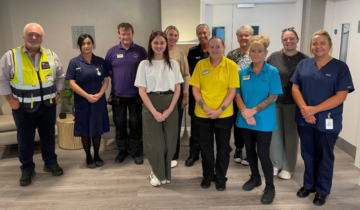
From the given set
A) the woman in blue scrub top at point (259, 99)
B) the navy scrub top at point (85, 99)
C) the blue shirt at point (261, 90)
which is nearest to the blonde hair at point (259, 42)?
the woman in blue scrub top at point (259, 99)

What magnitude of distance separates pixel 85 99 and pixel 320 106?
2298 mm

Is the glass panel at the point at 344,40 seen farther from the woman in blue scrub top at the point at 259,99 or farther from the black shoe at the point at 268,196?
the black shoe at the point at 268,196

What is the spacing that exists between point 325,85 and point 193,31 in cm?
226

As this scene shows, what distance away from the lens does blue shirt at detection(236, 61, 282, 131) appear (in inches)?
87.9

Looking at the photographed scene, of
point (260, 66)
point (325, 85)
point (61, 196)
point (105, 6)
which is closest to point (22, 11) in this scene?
point (105, 6)

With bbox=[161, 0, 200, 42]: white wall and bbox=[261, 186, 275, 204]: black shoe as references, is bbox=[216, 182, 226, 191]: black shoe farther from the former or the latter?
bbox=[161, 0, 200, 42]: white wall

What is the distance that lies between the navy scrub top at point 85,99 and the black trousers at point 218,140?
46.8 inches

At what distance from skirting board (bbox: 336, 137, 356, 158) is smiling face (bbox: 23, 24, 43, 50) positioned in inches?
151

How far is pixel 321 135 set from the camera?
2305 millimetres

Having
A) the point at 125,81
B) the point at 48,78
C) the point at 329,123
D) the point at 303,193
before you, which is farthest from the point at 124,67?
the point at 303,193

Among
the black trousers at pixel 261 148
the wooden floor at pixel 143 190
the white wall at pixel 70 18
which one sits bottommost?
the wooden floor at pixel 143 190

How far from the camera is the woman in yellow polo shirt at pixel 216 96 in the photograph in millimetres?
2357

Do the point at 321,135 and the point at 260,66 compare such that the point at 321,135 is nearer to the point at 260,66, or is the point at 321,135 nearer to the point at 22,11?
the point at 260,66

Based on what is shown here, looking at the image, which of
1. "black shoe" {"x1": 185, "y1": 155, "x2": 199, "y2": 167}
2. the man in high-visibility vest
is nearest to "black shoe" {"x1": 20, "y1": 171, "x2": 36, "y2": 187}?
the man in high-visibility vest
